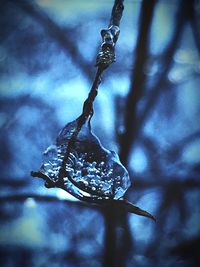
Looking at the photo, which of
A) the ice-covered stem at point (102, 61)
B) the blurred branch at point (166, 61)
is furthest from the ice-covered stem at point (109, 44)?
the blurred branch at point (166, 61)

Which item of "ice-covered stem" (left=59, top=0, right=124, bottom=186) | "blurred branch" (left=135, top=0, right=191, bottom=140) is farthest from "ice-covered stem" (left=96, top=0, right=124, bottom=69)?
"blurred branch" (left=135, top=0, right=191, bottom=140)

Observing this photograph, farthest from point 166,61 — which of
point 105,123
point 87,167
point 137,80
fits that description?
point 87,167

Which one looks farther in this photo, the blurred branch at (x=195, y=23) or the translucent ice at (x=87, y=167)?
the blurred branch at (x=195, y=23)

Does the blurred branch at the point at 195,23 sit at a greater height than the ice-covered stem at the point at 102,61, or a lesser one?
greater

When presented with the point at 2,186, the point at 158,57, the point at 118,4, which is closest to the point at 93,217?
the point at 2,186

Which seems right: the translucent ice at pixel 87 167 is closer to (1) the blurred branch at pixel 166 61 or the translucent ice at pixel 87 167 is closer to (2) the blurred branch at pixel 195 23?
(1) the blurred branch at pixel 166 61

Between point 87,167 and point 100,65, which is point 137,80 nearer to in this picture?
point 100,65

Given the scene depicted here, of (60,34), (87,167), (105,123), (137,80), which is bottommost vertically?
(87,167)
